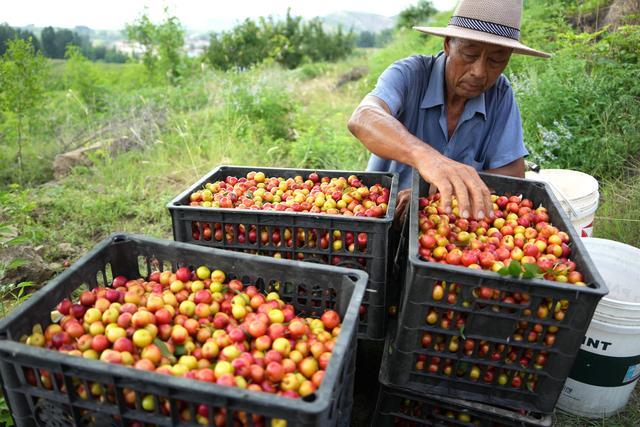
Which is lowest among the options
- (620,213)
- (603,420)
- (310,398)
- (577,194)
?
(603,420)

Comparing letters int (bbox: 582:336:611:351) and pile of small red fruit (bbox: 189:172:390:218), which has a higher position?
pile of small red fruit (bbox: 189:172:390:218)

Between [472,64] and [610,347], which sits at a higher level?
[472,64]

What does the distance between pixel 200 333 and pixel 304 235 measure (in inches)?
25.1

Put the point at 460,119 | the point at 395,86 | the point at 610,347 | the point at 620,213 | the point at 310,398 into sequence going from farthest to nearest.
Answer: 1. the point at 620,213
2. the point at 460,119
3. the point at 395,86
4. the point at 610,347
5. the point at 310,398

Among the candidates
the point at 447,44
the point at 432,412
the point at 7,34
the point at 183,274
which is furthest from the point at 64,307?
the point at 7,34

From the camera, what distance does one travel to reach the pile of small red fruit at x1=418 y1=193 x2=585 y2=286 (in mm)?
1713

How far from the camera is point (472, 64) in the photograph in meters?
2.55

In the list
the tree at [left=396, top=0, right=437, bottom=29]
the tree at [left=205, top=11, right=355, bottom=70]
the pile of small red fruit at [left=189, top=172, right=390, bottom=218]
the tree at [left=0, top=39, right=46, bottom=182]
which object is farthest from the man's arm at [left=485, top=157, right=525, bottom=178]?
the tree at [left=396, top=0, right=437, bottom=29]

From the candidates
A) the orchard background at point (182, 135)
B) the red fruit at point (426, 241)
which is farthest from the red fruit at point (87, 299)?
the red fruit at point (426, 241)

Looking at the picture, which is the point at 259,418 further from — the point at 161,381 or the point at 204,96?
the point at 204,96

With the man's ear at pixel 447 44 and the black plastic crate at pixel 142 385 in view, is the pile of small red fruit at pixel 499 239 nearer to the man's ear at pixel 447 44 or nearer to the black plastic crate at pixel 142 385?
the black plastic crate at pixel 142 385

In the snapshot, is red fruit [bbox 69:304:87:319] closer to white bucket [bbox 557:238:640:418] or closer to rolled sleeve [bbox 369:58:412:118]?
rolled sleeve [bbox 369:58:412:118]

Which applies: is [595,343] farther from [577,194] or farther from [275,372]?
[275,372]

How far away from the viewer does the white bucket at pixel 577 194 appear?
2768mm
